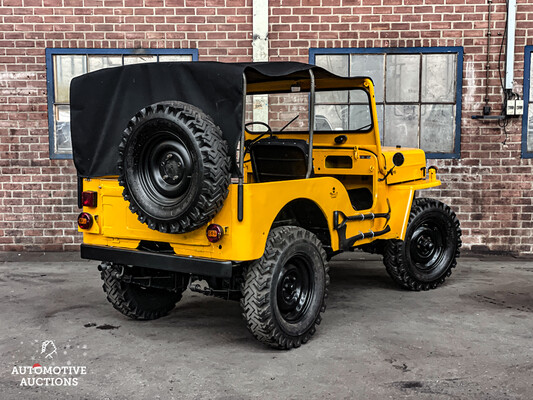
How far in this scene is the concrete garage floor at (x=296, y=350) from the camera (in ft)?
12.8

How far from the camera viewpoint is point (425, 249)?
651 centimetres

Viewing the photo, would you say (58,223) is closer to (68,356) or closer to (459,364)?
(68,356)

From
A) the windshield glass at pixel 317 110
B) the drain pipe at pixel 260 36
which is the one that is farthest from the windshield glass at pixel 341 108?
the drain pipe at pixel 260 36

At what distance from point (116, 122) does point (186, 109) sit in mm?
935

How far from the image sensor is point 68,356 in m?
4.47

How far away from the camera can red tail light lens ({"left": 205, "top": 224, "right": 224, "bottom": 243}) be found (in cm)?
420

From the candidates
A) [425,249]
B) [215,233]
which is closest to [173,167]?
[215,233]

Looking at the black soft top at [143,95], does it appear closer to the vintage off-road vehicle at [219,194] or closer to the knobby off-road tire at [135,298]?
the vintage off-road vehicle at [219,194]

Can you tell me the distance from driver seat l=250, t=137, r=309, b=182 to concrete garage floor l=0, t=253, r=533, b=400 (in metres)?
1.34

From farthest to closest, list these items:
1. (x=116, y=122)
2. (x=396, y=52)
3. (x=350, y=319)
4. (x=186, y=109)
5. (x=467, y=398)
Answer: (x=396, y=52) → (x=350, y=319) → (x=116, y=122) → (x=186, y=109) → (x=467, y=398)

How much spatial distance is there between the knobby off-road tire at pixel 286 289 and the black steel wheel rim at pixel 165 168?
2.59 feet

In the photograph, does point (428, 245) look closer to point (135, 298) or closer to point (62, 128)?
point (135, 298)

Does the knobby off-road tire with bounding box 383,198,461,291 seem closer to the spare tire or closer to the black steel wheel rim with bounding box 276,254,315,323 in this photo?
the black steel wheel rim with bounding box 276,254,315,323

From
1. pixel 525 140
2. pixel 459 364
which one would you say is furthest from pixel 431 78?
pixel 459 364
